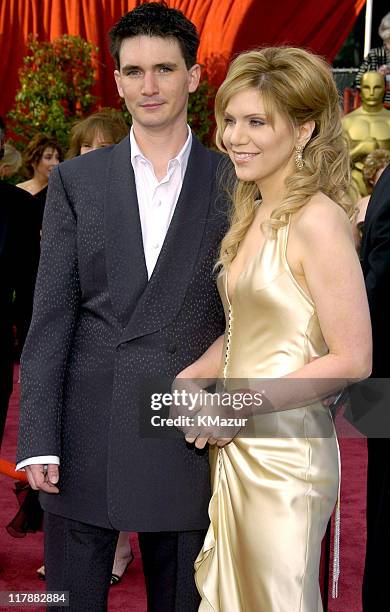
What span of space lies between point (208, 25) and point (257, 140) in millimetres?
10885

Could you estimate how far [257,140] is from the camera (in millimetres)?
2143

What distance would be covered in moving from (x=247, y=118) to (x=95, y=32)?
36.2 feet

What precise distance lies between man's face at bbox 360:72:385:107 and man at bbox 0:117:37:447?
22.1 feet

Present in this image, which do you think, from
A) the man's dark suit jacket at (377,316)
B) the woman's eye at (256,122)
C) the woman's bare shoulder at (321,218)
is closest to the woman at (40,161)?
the man's dark suit jacket at (377,316)

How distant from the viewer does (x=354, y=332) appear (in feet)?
6.61

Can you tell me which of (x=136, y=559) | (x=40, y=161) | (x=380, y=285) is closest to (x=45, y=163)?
(x=40, y=161)

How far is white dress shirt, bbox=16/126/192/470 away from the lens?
2.41 m

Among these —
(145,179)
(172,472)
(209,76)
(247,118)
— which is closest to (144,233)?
(145,179)

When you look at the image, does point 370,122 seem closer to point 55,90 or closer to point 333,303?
point 55,90

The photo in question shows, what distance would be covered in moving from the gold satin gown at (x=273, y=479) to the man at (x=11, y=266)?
1688 millimetres

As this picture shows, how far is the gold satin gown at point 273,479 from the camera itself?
207 cm

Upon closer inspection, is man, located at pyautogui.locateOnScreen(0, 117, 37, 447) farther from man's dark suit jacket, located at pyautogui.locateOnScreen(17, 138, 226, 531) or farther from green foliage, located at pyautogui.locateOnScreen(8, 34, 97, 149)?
green foliage, located at pyautogui.locateOnScreen(8, 34, 97, 149)

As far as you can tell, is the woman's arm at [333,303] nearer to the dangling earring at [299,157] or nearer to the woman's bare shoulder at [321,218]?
the woman's bare shoulder at [321,218]

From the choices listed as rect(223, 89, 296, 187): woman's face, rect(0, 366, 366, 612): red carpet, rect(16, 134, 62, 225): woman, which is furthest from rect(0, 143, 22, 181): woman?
rect(223, 89, 296, 187): woman's face
